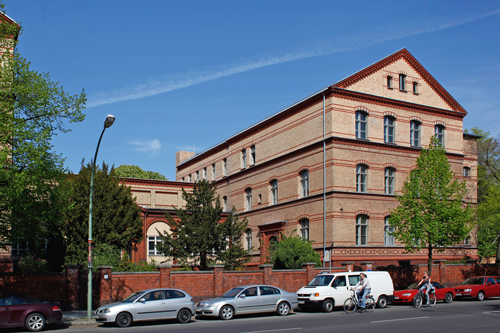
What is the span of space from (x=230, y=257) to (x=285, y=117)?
1526 cm

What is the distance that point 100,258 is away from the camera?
27.4 metres

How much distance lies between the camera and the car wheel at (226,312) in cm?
2002

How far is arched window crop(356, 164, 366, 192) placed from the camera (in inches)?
1438

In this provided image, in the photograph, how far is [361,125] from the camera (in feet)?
123

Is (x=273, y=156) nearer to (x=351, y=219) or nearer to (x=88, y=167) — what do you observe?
(x=351, y=219)

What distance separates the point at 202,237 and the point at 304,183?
460 inches

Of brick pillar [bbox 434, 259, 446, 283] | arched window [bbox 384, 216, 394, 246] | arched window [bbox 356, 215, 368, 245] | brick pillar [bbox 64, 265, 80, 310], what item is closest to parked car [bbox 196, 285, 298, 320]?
brick pillar [bbox 64, 265, 80, 310]

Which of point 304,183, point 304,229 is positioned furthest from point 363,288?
point 304,183

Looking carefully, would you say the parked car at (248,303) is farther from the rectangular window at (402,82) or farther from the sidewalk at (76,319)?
the rectangular window at (402,82)

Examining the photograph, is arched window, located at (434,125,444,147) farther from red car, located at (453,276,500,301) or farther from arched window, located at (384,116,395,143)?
red car, located at (453,276,500,301)

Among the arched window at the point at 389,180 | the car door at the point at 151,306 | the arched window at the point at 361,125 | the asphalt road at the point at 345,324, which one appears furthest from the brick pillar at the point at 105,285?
the arched window at the point at 389,180

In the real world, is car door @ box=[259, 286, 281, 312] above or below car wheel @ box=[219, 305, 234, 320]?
above

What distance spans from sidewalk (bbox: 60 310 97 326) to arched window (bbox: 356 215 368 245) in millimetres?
20818

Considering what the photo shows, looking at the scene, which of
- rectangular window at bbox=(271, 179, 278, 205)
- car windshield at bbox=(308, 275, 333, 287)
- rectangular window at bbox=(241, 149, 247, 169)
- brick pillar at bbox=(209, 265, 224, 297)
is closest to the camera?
car windshield at bbox=(308, 275, 333, 287)
